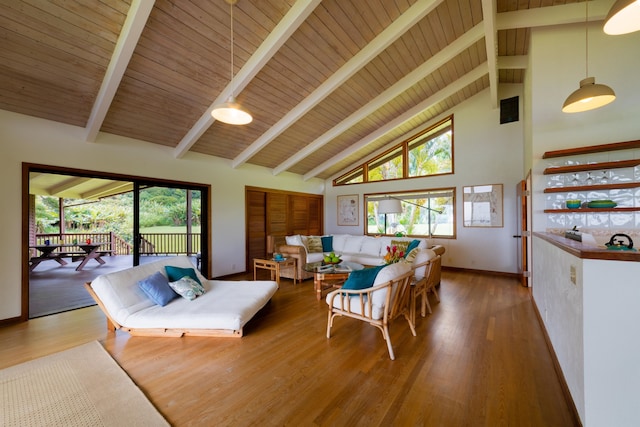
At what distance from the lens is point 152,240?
448 centimetres

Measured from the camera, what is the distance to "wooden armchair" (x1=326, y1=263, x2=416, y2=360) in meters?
2.27

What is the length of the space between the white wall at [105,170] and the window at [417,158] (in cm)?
314

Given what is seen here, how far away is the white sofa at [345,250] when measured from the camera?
16.8 feet

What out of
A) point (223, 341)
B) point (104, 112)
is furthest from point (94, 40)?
point (223, 341)

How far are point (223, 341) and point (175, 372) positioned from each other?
57cm

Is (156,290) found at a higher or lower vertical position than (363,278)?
lower

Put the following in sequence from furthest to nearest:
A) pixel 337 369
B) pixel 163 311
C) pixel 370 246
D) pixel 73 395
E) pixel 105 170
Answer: pixel 370 246 → pixel 105 170 → pixel 163 311 → pixel 337 369 → pixel 73 395

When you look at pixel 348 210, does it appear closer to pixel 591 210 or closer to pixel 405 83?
pixel 405 83

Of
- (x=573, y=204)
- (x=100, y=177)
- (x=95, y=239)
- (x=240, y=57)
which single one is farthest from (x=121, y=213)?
(x=573, y=204)

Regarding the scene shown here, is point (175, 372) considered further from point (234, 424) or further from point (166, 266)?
point (166, 266)

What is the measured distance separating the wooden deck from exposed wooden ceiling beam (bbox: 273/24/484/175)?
3942 millimetres

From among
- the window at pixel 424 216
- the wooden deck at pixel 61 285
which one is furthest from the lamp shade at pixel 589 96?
the wooden deck at pixel 61 285

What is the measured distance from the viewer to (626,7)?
1492 mm

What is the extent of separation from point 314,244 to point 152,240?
326 cm
